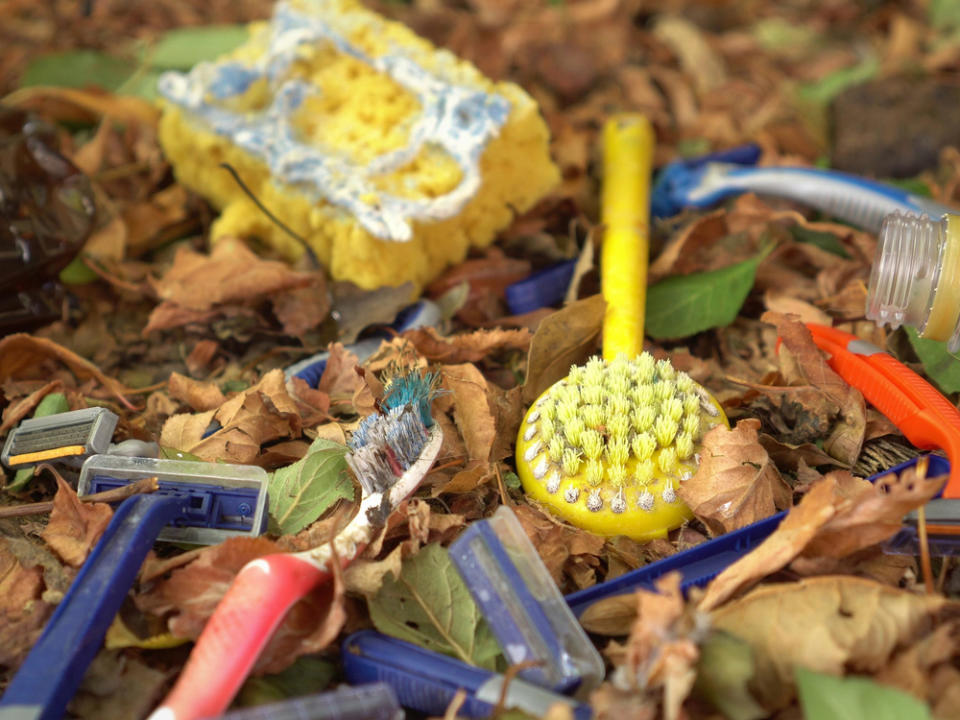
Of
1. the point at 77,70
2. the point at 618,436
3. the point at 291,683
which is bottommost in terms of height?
the point at 291,683

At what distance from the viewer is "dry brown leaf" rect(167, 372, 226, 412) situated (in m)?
1.00

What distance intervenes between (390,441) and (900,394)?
1.75ft

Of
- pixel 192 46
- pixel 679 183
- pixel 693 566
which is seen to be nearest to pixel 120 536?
pixel 693 566

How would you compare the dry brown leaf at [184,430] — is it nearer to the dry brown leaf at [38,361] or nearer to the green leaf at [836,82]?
the dry brown leaf at [38,361]

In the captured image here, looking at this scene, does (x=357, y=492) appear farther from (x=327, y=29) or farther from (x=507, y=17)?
(x=507, y=17)

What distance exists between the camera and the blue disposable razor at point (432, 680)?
2.10 feet

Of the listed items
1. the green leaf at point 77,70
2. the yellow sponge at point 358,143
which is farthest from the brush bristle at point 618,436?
the green leaf at point 77,70

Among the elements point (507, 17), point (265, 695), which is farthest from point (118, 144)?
point (265, 695)

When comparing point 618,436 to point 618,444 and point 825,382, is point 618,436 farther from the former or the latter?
point 825,382

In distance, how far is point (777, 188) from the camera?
130cm

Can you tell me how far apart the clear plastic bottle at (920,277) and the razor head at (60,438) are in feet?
2.87

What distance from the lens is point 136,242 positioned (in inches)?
51.9

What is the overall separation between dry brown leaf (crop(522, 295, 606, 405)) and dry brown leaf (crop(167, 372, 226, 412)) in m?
0.38

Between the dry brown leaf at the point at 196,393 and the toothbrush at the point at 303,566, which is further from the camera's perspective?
the dry brown leaf at the point at 196,393
